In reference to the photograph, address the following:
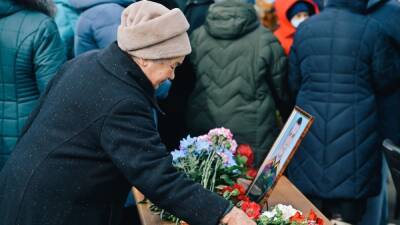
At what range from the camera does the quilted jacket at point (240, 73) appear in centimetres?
353

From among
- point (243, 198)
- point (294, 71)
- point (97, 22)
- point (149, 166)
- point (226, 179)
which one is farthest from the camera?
point (294, 71)

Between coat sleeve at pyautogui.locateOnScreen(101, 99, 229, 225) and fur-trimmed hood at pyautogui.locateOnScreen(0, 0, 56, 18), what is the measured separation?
1354 millimetres

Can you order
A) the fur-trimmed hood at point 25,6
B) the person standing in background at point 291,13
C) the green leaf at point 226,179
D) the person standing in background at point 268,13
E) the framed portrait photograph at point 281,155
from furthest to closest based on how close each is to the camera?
the person standing in background at point 268,13, the person standing in background at point 291,13, the fur-trimmed hood at point 25,6, the green leaf at point 226,179, the framed portrait photograph at point 281,155

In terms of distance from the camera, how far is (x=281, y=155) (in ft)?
7.67

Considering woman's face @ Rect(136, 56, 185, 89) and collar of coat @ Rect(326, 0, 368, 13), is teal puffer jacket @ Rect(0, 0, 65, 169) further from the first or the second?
collar of coat @ Rect(326, 0, 368, 13)

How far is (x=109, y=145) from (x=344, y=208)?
2.02 meters

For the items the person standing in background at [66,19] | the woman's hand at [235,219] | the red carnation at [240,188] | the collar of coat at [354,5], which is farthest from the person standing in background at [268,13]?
the woman's hand at [235,219]

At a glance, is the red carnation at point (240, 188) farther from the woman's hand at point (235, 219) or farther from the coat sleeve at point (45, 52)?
the coat sleeve at point (45, 52)

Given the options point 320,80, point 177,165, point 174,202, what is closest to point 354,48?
point 320,80

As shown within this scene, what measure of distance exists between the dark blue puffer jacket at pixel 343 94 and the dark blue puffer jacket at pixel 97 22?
1.06 meters

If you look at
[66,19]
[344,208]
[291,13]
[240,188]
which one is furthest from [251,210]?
[291,13]

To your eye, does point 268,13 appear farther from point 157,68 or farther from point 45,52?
point 157,68

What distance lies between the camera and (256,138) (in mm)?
3607

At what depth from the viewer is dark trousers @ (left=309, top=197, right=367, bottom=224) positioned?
137 inches
